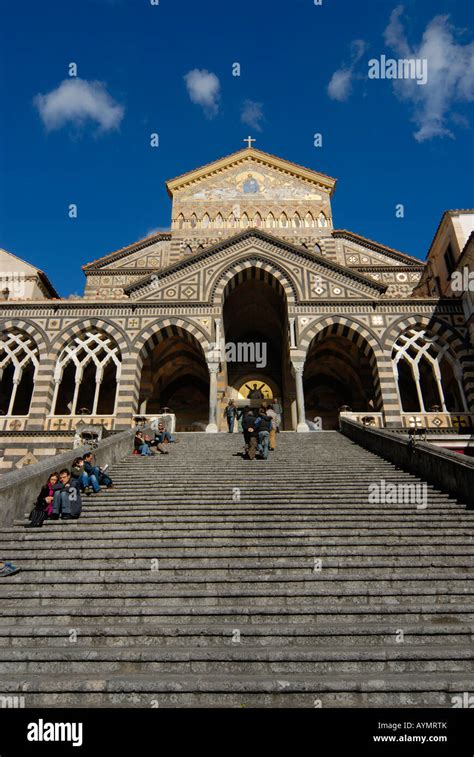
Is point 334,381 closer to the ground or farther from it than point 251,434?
farther from it

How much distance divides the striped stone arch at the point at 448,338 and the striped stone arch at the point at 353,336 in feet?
2.11

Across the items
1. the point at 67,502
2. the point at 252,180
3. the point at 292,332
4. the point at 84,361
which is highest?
the point at 252,180

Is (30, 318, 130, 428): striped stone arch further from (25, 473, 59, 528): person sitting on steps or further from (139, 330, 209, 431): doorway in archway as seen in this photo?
(25, 473, 59, 528): person sitting on steps

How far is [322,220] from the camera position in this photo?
30.4 meters

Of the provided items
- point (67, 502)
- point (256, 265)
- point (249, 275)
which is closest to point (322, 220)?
point (256, 265)

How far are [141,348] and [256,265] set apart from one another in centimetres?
791

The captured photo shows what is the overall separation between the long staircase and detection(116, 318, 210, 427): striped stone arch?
421 inches

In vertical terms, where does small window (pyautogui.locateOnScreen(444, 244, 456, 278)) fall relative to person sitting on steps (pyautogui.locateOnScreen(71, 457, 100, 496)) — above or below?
above

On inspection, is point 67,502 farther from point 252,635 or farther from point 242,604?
point 252,635

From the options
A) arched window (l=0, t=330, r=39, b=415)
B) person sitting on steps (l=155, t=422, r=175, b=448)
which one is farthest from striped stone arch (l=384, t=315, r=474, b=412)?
arched window (l=0, t=330, r=39, b=415)

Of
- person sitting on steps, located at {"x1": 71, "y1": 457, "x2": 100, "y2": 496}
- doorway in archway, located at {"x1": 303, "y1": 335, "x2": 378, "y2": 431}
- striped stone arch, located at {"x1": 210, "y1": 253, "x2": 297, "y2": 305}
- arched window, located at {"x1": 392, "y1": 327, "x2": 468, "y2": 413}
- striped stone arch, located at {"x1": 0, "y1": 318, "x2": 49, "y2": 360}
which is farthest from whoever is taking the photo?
doorway in archway, located at {"x1": 303, "y1": 335, "x2": 378, "y2": 431}

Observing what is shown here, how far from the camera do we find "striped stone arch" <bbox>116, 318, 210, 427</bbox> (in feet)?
63.2
